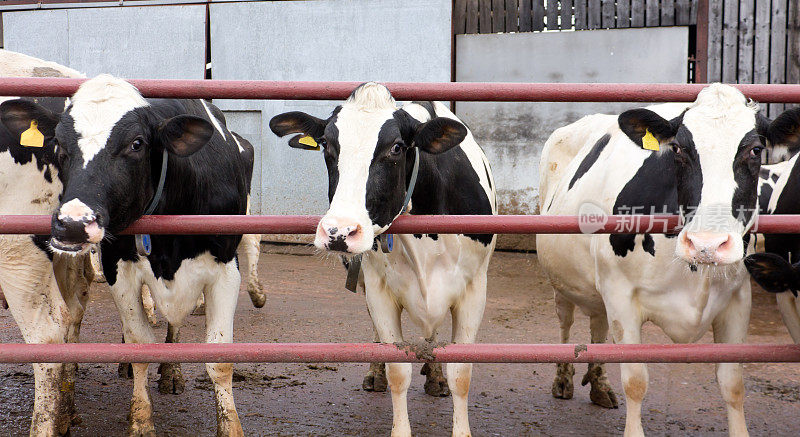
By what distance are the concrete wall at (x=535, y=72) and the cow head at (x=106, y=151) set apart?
21.2 feet

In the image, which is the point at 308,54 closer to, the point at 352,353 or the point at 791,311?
the point at 791,311

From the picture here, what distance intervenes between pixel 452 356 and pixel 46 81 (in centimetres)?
158

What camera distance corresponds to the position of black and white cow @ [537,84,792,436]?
8.75 ft

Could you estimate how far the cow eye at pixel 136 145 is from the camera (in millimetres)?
2883

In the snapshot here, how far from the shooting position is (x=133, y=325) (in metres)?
3.65

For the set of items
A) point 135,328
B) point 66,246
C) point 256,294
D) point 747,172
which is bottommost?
point 256,294

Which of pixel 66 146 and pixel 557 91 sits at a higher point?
pixel 557 91

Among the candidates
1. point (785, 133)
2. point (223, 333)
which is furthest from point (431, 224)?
point (223, 333)

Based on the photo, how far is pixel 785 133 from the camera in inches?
113

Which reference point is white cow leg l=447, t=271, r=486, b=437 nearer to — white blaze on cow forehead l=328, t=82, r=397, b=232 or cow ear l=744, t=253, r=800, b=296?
white blaze on cow forehead l=328, t=82, r=397, b=232

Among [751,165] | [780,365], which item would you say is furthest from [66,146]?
[780,365]

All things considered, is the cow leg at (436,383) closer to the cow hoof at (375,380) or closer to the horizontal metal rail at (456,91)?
the cow hoof at (375,380)

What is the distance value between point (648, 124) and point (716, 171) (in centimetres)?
41

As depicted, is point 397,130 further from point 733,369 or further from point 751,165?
point 733,369
